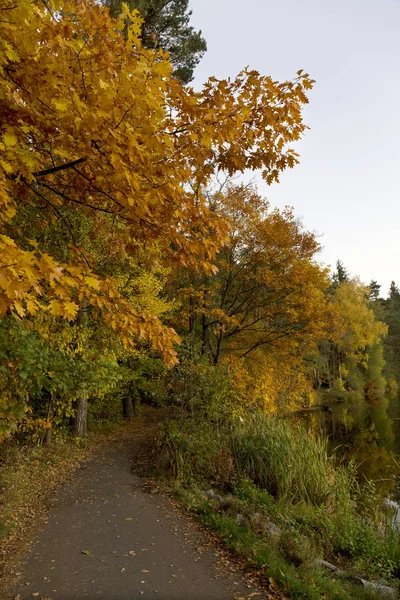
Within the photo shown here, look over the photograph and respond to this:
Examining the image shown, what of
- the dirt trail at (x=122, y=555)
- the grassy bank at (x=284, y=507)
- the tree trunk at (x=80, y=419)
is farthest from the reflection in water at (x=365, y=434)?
the tree trunk at (x=80, y=419)

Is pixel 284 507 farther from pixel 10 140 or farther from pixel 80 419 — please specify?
pixel 80 419

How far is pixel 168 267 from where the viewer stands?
8.42 m

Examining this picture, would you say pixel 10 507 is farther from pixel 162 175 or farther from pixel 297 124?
pixel 297 124

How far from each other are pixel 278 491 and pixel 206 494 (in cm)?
147

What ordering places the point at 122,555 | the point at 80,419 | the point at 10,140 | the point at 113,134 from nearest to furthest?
the point at 113,134
the point at 10,140
the point at 122,555
the point at 80,419

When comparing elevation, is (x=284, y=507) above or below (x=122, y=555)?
below

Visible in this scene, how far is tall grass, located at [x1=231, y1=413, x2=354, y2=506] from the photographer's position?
788 centimetres

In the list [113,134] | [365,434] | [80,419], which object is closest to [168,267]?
[113,134]

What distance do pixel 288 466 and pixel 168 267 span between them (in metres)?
4.63

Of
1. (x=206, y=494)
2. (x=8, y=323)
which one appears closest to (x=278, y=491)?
(x=206, y=494)

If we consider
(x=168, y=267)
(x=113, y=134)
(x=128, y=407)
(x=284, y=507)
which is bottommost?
(x=284, y=507)

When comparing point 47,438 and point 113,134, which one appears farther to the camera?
point 47,438

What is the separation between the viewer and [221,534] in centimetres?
590

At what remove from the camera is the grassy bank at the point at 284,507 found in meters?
5.19
